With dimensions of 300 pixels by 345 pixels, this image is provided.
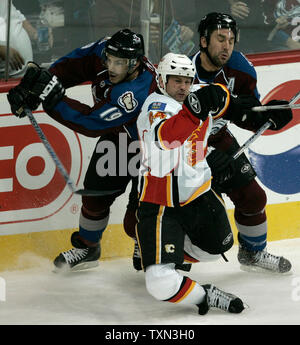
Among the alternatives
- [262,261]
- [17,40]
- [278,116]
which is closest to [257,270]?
[262,261]

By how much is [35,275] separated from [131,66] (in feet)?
3.64

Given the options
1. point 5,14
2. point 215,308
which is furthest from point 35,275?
point 5,14

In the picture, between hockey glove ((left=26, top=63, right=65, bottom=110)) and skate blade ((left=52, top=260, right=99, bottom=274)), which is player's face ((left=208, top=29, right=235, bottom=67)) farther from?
skate blade ((left=52, top=260, right=99, bottom=274))

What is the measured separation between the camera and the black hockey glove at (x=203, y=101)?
294 centimetres

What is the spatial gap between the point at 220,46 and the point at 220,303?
3.54ft

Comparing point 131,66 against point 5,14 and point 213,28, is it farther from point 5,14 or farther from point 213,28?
point 5,14

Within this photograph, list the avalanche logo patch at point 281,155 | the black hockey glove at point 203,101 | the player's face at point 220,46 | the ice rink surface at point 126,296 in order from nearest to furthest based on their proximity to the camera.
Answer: the black hockey glove at point 203,101, the ice rink surface at point 126,296, the player's face at point 220,46, the avalanche logo patch at point 281,155

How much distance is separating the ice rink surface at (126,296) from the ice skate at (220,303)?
3 cm

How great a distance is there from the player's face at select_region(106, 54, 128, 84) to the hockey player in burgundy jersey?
0.35 metres

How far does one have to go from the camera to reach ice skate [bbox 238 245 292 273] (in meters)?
3.86

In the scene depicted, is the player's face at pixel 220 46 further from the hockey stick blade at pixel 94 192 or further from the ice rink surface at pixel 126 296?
the ice rink surface at pixel 126 296

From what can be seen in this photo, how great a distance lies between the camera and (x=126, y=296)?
3.66 m

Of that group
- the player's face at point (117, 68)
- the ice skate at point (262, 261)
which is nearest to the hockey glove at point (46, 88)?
the player's face at point (117, 68)

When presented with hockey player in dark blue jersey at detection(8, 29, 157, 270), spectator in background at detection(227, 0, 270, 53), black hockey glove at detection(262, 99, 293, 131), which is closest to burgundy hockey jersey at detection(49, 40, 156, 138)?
hockey player in dark blue jersey at detection(8, 29, 157, 270)
